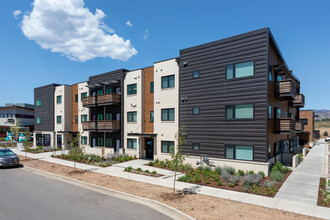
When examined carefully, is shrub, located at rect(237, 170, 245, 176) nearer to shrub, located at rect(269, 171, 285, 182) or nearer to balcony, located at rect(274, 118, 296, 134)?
shrub, located at rect(269, 171, 285, 182)

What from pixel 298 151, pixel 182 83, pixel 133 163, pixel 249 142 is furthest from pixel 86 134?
pixel 298 151

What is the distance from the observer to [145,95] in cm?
2392

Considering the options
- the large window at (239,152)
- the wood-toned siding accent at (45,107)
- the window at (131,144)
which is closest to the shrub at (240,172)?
the large window at (239,152)

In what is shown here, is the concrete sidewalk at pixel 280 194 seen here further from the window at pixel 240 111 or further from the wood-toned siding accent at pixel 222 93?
the window at pixel 240 111

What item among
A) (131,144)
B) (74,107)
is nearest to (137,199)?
(131,144)

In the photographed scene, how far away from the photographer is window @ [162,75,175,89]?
21.1 m

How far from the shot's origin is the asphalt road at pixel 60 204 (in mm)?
9195

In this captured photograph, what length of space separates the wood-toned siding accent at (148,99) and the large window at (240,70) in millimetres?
9047

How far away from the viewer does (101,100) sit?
26719 millimetres

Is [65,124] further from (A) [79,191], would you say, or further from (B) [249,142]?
(B) [249,142]

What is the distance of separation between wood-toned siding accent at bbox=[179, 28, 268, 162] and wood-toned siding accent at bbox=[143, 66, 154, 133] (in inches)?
175

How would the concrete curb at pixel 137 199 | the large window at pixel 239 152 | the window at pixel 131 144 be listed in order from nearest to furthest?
the concrete curb at pixel 137 199 → the large window at pixel 239 152 → the window at pixel 131 144

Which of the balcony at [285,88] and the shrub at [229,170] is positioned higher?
the balcony at [285,88]

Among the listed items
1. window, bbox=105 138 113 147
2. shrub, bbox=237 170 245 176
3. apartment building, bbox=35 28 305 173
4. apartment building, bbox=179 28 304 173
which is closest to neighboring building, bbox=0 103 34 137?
window, bbox=105 138 113 147
